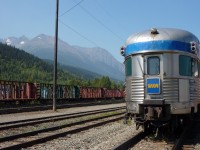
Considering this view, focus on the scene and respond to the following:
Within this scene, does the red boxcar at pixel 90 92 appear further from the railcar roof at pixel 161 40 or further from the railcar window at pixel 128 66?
the railcar roof at pixel 161 40

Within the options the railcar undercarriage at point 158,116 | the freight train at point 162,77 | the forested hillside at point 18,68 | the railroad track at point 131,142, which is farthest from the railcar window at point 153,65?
the forested hillside at point 18,68

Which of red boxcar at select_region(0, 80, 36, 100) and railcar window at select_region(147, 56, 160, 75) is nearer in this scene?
railcar window at select_region(147, 56, 160, 75)

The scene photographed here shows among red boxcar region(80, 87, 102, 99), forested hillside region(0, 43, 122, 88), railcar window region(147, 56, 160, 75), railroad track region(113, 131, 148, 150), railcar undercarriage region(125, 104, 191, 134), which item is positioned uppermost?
forested hillside region(0, 43, 122, 88)

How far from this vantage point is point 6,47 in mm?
181875

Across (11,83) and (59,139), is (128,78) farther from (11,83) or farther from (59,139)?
(11,83)

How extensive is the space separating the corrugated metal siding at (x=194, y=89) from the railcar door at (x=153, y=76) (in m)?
1.17

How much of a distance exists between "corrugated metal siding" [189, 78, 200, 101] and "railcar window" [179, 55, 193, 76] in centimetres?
32

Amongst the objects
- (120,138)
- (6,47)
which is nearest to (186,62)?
(120,138)

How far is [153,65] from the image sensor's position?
10188mm

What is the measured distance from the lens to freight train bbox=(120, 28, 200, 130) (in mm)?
9898

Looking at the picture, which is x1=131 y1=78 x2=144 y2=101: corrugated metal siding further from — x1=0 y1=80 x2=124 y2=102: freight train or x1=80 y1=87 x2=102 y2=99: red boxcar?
x1=80 y1=87 x2=102 y2=99: red boxcar

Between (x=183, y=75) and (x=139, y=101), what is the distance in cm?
143

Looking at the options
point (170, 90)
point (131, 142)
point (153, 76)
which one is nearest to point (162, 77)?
point (153, 76)

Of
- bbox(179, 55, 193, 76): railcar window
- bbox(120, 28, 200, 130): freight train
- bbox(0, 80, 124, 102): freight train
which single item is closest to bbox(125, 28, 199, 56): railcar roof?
bbox(120, 28, 200, 130): freight train
